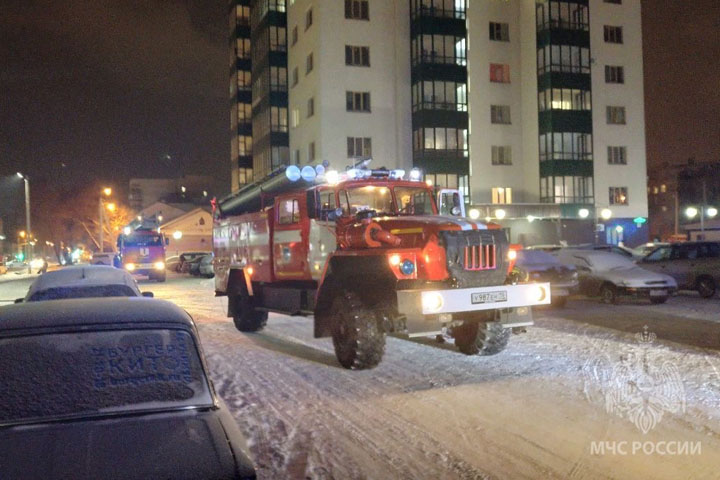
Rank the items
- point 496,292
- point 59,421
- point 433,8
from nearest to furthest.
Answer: point 59,421
point 496,292
point 433,8

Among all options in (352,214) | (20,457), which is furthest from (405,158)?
(20,457)

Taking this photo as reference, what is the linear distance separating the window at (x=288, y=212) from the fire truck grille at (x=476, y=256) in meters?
3.47

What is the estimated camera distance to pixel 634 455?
5688 millimetres

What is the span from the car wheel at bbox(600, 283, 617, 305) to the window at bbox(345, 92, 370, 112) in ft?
94.5

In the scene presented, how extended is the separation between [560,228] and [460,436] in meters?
43.2

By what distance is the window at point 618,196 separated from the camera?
48875mm

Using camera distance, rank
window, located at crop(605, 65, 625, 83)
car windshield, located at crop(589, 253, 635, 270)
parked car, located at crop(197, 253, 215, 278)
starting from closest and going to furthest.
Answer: car windshield, located at crop(589, 253, 635, 270) < parked car, located at crop(197, 253, 215, 278) < window, located at crop(605, 65, 625, 83)

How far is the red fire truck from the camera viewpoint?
9008mm

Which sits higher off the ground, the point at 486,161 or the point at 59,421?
the point at 486,161

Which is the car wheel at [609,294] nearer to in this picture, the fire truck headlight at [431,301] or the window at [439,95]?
the fire truck headlight at [431,301]

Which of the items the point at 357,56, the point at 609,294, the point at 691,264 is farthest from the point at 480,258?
the point at 357,56

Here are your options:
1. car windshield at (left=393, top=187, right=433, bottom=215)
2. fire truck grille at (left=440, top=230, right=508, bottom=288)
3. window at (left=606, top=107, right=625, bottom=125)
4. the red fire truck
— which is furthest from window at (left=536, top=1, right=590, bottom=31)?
Result: fire truck grille at (left=440, top=230, right=508, bottom=288)

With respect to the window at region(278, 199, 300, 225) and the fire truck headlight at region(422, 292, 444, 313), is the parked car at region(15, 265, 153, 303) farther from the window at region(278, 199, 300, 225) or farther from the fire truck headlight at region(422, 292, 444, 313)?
the fire truck headlight at region(422, 292, 444, 313)

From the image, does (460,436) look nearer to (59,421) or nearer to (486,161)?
(59,421)
